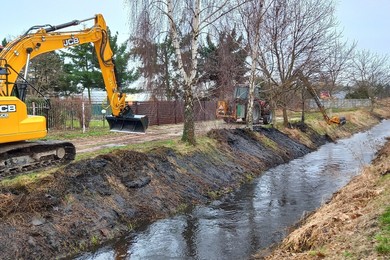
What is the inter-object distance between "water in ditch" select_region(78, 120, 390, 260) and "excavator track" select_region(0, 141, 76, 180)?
3.07 metres

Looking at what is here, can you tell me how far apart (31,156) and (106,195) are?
2034 mm

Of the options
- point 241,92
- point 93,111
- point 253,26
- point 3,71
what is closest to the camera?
point 3,71

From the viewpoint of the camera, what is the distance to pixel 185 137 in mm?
14250

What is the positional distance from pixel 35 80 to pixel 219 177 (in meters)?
21.1

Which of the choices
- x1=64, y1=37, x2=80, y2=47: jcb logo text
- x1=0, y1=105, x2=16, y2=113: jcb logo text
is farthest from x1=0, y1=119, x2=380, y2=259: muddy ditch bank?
x1=64, y1=37, x2=80, y2=47: jcb logo text

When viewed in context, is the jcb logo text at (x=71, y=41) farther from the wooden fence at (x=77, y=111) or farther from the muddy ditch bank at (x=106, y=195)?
the wooden fence at (x=77, y=111)

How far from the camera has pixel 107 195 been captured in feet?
30.4

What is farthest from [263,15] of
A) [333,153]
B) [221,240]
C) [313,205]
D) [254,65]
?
[221,240]

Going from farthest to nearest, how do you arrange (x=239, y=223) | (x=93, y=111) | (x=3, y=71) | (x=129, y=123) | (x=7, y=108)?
(x=93, y=111) < (x=129, y=123) < (x=239, y=223) < (x=3, y=71) < (x=7, y=108)

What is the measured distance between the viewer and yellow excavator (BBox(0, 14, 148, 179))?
341 inches

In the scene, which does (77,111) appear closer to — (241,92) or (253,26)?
(253,26)

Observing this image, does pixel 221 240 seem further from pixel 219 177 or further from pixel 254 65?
pixel 254 65

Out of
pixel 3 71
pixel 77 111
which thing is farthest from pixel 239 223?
pixel 77 111

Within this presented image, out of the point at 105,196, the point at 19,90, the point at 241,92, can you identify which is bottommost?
the point at 105,196
